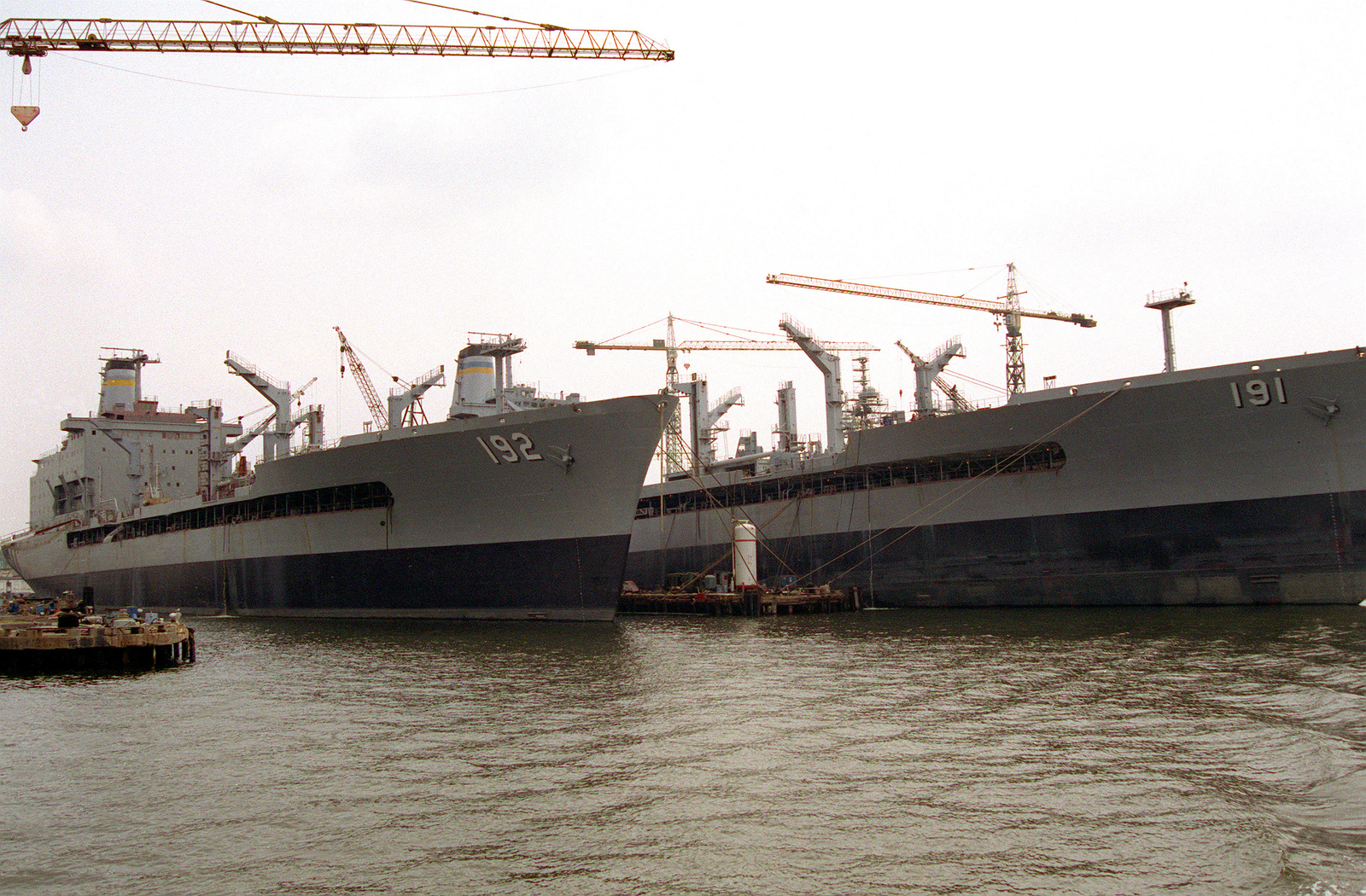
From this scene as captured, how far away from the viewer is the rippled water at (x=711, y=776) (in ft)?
20.0

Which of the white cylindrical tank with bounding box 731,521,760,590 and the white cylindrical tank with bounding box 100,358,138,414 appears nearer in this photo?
the white cylindrical tank with bounding box 731,521,760,590

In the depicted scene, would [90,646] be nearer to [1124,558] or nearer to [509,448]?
[509,448]

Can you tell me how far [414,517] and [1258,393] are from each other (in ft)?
61.8

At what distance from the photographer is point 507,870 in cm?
618

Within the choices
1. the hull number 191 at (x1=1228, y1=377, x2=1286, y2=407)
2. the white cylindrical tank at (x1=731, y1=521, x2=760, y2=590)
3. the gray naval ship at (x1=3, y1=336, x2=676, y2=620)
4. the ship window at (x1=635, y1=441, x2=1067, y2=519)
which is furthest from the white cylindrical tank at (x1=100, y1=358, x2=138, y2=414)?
the hull number 191 at (x1=1228, y1=377, x2=1286, y2=407)

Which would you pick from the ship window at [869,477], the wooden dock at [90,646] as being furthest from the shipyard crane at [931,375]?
the wooden dock at [90,646]

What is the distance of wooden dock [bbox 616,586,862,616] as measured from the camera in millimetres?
23953

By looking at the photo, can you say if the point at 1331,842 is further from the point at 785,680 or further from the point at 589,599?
the point at 589,599

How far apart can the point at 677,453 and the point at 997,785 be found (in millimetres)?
31557

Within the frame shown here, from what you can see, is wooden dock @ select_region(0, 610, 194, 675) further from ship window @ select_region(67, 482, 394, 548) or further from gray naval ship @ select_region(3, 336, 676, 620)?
ship window @ select_region(67, 482, 394, 548)

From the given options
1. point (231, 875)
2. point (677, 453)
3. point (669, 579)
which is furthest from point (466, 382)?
point (231, 875)

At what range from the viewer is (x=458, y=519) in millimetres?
21609

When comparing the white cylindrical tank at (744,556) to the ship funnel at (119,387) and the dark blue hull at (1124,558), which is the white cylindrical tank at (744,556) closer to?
the dark blue hull at (1124,558)

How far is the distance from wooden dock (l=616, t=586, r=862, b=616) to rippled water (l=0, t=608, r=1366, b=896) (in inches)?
354
